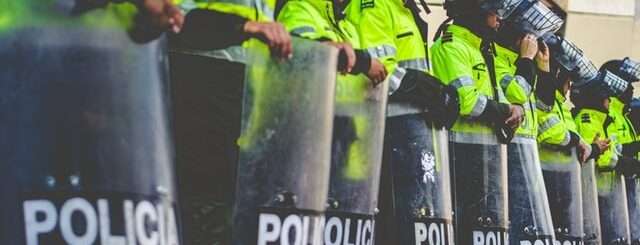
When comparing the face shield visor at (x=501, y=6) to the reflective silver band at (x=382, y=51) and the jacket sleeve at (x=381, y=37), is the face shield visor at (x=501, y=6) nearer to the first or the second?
the jacket sleeve at (x=381, y=37)

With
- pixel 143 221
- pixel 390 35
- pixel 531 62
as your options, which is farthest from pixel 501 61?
pixel 143 221

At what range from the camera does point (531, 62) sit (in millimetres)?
9539

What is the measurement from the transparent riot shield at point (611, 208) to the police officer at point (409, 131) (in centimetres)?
404

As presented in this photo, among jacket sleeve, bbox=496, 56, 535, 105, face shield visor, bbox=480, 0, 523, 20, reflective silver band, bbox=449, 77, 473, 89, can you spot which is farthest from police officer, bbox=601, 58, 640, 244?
reflective silver band, bbox=449, 77, 473, 89

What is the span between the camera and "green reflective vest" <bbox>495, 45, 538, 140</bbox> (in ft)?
29.9

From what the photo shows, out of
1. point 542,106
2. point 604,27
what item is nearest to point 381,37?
point 542,106

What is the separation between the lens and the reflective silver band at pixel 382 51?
24.1 feet

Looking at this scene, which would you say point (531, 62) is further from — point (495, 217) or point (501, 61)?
point (495, 217)

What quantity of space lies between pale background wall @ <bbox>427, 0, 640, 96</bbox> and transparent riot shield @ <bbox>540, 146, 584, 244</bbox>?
5342mm

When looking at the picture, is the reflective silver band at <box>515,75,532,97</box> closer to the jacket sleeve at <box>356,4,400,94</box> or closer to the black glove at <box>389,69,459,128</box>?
the black glove at <box>389,69,459,128</box>

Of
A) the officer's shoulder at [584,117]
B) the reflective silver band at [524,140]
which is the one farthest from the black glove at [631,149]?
the reflective silver band at [524,140]

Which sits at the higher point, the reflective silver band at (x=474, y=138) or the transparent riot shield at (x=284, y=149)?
the reflective silver band at (x=474, y=138)

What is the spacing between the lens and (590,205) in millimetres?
10641

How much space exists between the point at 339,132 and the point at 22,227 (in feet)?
7.07
